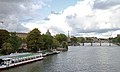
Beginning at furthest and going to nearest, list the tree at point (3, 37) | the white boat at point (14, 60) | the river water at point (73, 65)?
the tree at point (3, 37)
the white boat at point (14, 60)
the river water at point (73, 65)

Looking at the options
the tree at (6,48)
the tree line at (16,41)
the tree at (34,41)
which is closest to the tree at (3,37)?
the tree line at (16,41)

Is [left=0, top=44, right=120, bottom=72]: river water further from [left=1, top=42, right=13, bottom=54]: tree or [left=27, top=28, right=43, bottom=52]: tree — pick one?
[left=27, top=28, right=43, bottom=52]: tree

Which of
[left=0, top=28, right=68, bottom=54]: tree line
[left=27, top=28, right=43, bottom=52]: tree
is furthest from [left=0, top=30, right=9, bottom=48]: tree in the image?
[left=27, top=28, right=43, bottom=52]: tree

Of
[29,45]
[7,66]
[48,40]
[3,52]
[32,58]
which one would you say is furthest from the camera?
[48,40]

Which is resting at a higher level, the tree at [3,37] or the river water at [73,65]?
the tree at [3,37]

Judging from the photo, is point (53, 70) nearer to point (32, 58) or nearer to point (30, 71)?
point (30, 71)

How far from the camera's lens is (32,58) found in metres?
89.8

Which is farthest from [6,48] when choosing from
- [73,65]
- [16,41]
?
[73,65]

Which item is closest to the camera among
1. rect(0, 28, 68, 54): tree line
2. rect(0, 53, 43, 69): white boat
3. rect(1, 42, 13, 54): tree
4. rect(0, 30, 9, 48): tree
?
rect(0, 53, 43, 69): white boat

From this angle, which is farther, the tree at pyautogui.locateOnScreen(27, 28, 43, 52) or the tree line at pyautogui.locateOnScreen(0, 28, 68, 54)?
the tree at pyautogui.locateOnScreen(27, 28, 43, 52)

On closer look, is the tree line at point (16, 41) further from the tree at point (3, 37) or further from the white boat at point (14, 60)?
the white boat at point (14, 60)

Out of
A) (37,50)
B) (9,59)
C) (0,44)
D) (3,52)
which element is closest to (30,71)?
(9,59)

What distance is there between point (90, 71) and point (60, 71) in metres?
7.92

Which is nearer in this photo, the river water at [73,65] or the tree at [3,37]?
the river water at [73,65]
